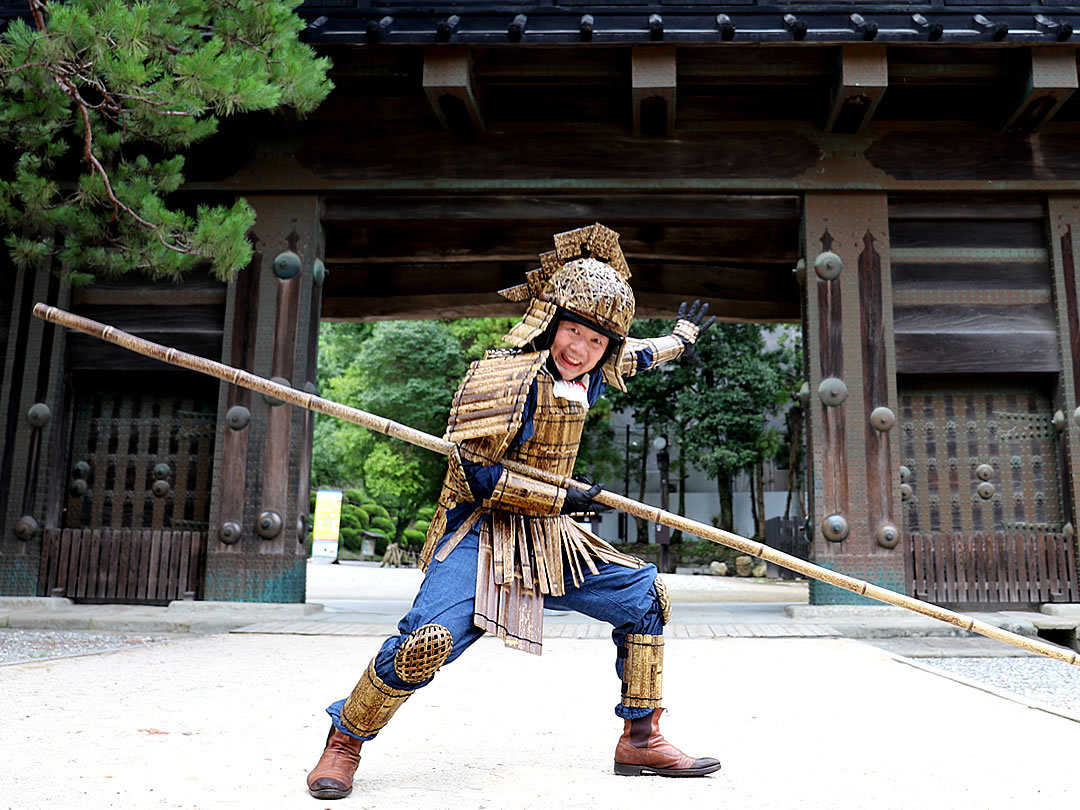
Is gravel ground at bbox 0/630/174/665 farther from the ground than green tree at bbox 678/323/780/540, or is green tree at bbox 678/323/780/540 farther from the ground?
green tree at bbox 678/323/780/540

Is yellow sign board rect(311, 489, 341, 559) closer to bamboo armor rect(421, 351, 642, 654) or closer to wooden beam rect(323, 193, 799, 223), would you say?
wooden beam rect(323, 193, 799, 223)

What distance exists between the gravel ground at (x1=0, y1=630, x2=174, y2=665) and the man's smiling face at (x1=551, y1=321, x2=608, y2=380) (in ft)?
12.1

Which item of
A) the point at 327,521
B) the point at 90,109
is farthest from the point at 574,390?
the point at 327,521

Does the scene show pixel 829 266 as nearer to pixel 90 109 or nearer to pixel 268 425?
pixel 268 425

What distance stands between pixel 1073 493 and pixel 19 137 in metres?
8.11

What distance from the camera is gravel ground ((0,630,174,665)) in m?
5.23

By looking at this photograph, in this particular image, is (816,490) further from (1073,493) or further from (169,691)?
(169,691)

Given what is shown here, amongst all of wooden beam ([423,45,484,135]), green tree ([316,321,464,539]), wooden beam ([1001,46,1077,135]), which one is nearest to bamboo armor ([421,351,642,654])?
wooden beam ([423,45,484,135])

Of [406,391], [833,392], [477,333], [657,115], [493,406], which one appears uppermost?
[477,333]

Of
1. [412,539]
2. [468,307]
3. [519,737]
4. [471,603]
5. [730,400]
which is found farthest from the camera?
[412,539]

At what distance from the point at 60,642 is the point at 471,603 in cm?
449

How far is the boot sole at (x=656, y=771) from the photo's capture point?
2.70 meters

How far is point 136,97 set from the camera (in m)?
4.93

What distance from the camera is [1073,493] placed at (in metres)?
7.06
